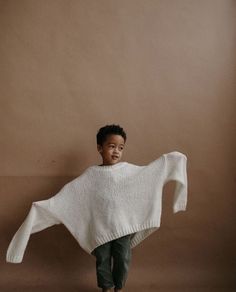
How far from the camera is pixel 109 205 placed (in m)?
1.55

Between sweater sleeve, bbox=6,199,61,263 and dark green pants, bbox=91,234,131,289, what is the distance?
243 millimetres

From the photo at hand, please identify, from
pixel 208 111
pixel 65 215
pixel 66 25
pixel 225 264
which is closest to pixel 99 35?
pixel 66 25

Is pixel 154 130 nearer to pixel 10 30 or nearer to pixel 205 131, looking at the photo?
pixel 205 131

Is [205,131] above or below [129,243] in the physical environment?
above

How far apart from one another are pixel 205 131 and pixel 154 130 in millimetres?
256

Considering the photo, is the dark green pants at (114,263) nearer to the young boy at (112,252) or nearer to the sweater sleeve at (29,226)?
the young boy at (112,252)

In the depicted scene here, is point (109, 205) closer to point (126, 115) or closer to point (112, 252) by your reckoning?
point (112, 252)

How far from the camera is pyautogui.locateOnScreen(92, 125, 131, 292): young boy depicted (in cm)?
155

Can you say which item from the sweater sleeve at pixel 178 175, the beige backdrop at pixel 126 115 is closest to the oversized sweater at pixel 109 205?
the sweater sleeve at pixel 178 175

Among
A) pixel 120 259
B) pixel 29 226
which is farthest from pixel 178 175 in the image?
pixel 29 226

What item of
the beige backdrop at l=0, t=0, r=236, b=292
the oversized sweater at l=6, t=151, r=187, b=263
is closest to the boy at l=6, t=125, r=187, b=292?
the oversized sweater at l=6, t=151, r=187, b=263

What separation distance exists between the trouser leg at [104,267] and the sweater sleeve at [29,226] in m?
0.23

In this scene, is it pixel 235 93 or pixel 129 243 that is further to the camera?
pixel 235 93

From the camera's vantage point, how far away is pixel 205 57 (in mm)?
1897
